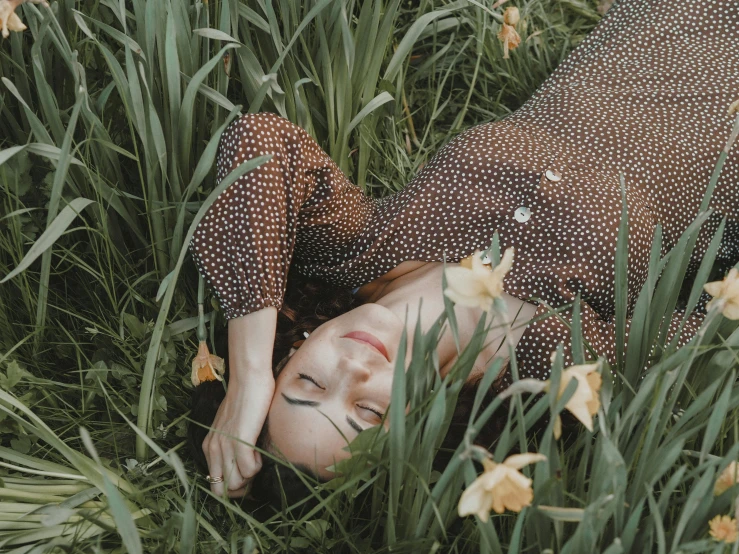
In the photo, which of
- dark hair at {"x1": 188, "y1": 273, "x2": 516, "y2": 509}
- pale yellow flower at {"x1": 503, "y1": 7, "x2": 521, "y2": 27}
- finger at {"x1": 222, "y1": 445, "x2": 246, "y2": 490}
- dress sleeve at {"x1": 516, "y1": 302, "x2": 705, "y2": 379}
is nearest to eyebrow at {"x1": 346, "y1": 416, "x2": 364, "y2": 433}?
dark hair at {"x1": 188, "y1": 273, "x2": 516, "y2": 509}

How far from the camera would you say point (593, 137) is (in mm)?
1762

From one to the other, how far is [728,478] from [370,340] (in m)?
0.64

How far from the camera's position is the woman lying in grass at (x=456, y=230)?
141 cm

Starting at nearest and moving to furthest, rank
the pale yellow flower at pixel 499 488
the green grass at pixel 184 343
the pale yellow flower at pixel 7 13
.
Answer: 1. the pale yellow flower at pixel 499 488
2. the green grass at pixel 184 343
3. the pale yellow flower at pixel 7 13

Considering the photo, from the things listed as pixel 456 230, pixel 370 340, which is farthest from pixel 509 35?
pixel 370 340

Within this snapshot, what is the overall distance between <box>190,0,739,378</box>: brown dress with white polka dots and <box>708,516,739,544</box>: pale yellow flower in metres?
0.59

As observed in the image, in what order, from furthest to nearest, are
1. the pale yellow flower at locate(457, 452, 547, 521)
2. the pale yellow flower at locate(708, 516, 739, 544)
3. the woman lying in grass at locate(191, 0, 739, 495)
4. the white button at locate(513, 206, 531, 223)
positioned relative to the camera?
the white button at locate(513, 206, 531, 223) → the woman lying in grass at locate(191, 0, 739, 495) → the pale yellow flower at locate(708, 516, 739, 544) → the pale yellow flower at locate(457, 452, 547, 521)

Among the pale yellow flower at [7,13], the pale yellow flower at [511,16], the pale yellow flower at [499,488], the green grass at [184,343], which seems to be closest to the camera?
the pale yellow flower at [499,488]

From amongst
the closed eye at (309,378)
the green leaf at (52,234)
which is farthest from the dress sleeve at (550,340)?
the green leaf at (52,234)

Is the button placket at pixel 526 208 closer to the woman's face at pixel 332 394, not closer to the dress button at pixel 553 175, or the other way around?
the dress button at pixel 553 175

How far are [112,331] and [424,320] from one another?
0.67 metres

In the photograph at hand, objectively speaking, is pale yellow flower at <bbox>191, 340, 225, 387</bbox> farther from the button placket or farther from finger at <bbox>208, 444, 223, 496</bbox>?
the button placket

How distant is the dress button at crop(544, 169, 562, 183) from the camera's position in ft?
5.33

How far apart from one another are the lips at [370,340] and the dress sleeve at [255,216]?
208 mm
